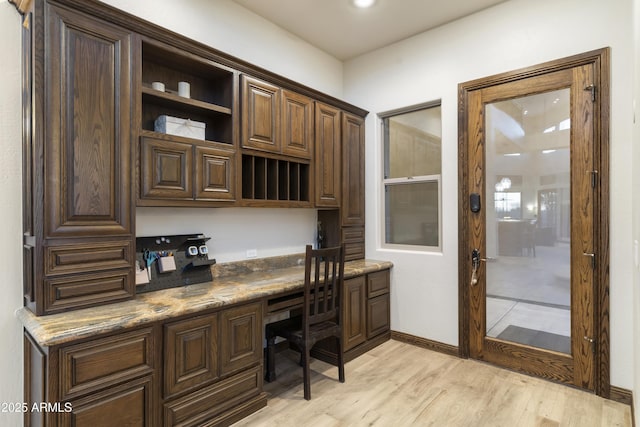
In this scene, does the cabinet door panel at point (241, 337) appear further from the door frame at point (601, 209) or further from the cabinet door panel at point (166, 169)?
the door frame at point (601, 209)

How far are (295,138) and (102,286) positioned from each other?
6.30ft

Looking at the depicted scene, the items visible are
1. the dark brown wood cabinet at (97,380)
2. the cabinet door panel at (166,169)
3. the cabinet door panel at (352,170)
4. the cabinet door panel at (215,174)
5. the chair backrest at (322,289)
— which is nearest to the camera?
the dark brown wood cabinet at (97,380)

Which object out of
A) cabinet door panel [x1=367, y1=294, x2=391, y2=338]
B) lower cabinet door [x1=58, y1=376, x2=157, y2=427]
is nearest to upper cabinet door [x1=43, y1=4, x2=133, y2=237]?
lower cabinet door [x1=58, y1=376, x2=157, y2=427]

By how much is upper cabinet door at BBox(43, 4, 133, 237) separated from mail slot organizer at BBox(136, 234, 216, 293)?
1.25 ft

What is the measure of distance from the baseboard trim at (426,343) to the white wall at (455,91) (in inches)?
2.2

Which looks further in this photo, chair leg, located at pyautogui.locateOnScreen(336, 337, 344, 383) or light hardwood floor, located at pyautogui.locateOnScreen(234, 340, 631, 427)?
chair leg, located at pyautogui.locateOnScreen(336, 337, 344, 383)

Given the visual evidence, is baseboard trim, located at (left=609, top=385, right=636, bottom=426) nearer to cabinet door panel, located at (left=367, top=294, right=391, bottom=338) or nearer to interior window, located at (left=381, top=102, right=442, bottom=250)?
interior window, located at (left=381, top=102, right=442, bottom=250)

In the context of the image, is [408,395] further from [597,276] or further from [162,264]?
[162,264]

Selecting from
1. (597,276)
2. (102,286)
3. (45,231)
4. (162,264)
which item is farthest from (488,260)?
(45,231)

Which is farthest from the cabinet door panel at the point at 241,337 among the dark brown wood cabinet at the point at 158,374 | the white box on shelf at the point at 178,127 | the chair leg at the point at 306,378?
the white box on shelf at the point at 178,127

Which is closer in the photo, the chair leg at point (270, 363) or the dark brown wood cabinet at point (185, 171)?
the dark brown wood cabinet at point (185, 171)

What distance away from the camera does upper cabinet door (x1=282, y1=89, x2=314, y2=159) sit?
3.06 meters

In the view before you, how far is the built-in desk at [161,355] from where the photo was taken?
1603mm

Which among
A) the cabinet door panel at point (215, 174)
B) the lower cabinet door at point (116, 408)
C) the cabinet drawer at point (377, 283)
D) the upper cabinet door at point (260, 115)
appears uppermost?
the upper cabinet door at point (260, 115)
